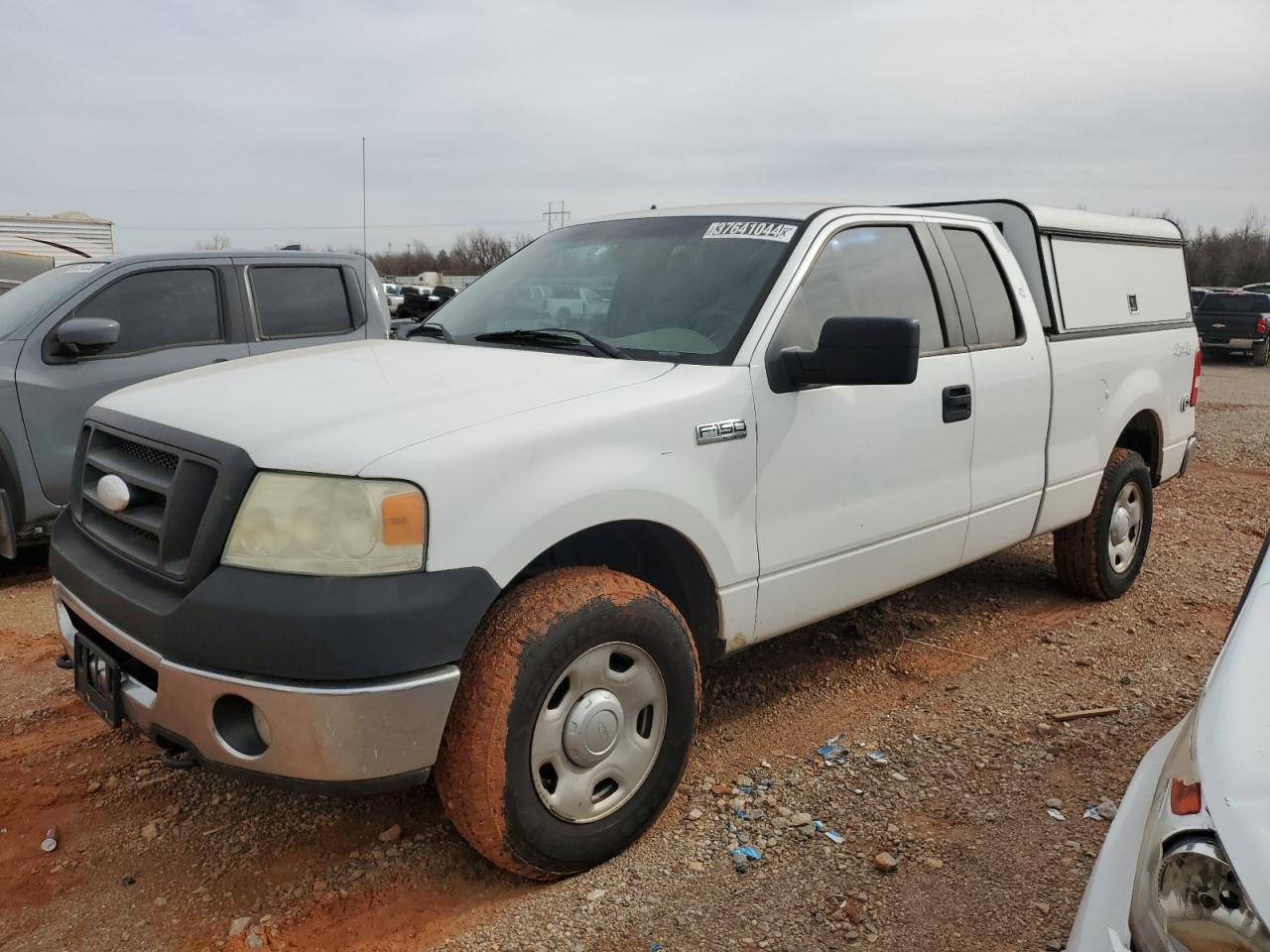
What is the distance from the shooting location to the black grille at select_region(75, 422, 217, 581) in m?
2.42

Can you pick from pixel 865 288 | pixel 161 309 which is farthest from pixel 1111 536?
pixel 161 309

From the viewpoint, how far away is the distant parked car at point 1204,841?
138 cm

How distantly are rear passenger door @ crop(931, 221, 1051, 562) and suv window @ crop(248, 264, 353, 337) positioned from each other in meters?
4.10

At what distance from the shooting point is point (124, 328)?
18.8ft

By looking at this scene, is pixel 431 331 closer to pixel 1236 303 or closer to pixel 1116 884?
pixel 1116 884

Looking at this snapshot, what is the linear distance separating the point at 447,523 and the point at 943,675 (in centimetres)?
273

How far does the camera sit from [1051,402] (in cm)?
438

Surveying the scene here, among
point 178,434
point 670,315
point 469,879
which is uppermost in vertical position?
point 670,315

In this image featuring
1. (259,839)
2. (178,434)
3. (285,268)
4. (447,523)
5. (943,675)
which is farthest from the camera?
(285,268)

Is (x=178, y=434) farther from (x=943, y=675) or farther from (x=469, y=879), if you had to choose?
(x=943, y=675)

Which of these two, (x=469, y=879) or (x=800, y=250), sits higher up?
Answer: (x=800, y=250)

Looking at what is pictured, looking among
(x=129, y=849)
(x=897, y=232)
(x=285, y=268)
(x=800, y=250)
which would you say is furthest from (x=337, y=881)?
(x=285, y=268)

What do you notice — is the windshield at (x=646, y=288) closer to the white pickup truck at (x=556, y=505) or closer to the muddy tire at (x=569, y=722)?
the white pickup truck at (x=556, y=505)

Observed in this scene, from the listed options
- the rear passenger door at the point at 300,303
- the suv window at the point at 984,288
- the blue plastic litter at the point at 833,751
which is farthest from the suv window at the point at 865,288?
the rear passenger door at the point at 300,303
